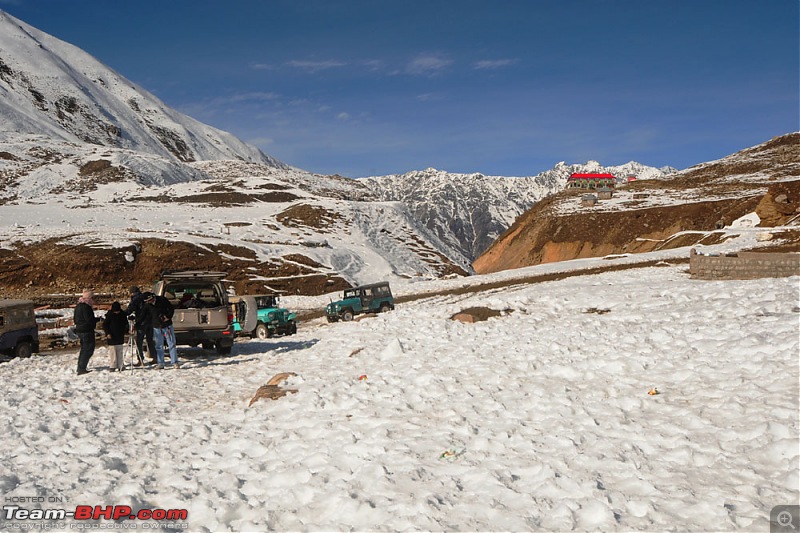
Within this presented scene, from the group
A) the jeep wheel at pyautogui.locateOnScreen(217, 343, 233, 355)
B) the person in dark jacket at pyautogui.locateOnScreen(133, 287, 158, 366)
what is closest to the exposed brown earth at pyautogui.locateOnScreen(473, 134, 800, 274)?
the jeep wheel at pyautogui.locateOnScreen(217, 343, 233, 355)

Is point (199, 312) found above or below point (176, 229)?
below

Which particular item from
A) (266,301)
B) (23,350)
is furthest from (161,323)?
(266,301)

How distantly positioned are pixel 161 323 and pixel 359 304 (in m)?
15.3

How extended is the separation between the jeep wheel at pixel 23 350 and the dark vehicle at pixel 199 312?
4.80 meters

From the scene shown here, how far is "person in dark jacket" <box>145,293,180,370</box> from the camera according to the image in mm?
13555

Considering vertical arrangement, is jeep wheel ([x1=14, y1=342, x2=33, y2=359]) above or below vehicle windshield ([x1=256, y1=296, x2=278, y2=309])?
below

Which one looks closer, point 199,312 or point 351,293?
point 199,312

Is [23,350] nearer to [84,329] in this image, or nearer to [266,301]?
[84,329]

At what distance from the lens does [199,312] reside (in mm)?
15109

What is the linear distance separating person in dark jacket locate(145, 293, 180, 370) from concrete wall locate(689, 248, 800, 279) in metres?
24.4

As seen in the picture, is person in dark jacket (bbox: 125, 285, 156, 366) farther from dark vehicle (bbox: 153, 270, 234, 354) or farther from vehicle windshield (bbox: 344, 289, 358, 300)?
vehicle windshield (bbox: 344, 289, 358, 300)

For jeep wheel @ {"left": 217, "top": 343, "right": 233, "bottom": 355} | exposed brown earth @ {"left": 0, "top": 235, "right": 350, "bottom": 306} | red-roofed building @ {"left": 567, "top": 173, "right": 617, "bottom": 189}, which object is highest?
red-roofed building @ {"left": 567, "top": 173, "right": 617, "bottom": 189}

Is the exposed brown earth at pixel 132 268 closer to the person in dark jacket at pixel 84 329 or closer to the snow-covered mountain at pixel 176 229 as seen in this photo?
the snow-covered mountain at pixel 176 229

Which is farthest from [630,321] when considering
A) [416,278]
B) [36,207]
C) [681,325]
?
[36,207]
